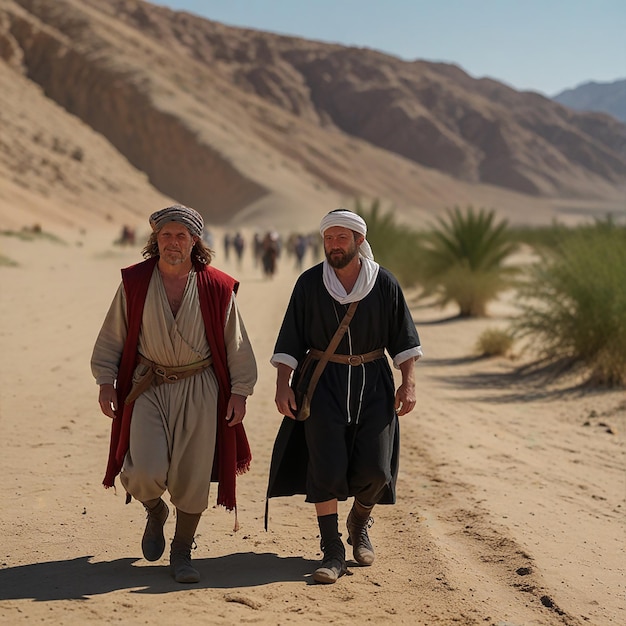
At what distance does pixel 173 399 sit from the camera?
4.49 m

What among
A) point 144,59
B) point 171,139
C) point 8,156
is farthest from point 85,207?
point 144,59

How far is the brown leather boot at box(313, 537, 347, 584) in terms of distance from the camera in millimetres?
4461

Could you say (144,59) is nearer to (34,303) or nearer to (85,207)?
(85,207)

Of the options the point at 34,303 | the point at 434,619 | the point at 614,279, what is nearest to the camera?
the point at 434,619

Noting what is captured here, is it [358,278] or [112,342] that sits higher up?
[358,278]

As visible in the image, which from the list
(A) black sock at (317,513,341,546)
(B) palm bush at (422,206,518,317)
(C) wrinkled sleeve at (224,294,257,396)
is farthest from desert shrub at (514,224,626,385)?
(C) wrinkled sleeve at (224,294,257,396)

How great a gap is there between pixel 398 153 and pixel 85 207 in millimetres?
60301

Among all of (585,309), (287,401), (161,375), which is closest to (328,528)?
(287,401)

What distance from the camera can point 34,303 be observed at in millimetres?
16344

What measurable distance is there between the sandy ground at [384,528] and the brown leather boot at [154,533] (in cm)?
8

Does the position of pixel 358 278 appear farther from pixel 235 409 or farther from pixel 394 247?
pixel 394 247

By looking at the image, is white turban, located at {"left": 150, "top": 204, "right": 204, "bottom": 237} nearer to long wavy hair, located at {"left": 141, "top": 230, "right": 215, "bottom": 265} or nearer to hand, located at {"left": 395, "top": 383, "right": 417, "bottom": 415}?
long wavy hair, located at {"left": 141, "top": 230, "right": 215, "bottom": 265}

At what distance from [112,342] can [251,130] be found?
81.7m

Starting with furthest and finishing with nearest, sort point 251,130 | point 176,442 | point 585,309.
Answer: point 251,130 < point 585,309 < point 176,442
